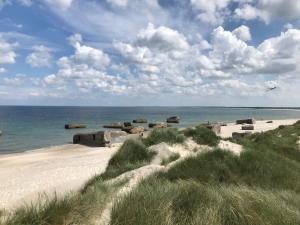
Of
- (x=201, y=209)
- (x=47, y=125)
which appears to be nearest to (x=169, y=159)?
(x=201, y=209)

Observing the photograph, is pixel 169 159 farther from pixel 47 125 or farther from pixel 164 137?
pixel 47 125

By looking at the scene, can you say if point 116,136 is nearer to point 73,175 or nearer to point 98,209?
point 73,175

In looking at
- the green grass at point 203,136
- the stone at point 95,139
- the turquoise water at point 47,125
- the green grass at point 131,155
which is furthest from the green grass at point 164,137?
the turquoise water at point 47,125

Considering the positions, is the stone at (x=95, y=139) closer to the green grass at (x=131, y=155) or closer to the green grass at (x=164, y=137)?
the green grass at (x=164, y=137)

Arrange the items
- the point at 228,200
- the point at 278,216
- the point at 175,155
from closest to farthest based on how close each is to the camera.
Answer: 1. the point at 278,216
2. the point at 228,200
3. the point at 175,155

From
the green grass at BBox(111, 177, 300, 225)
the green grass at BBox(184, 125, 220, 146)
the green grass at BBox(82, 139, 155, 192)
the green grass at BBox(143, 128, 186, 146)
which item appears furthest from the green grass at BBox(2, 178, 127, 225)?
the green grass at BBox(184, 125, 220, 146)

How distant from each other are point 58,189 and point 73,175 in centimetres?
301

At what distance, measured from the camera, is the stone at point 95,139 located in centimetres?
3014

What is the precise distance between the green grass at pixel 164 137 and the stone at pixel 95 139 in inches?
529

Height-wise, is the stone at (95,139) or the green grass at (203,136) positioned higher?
the green grass at (203,136)

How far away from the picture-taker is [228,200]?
5480 millimetres

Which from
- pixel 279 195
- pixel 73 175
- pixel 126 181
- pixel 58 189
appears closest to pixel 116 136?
pixel 73 175

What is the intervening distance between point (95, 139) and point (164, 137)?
15997mm

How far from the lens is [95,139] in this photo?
31250mm
